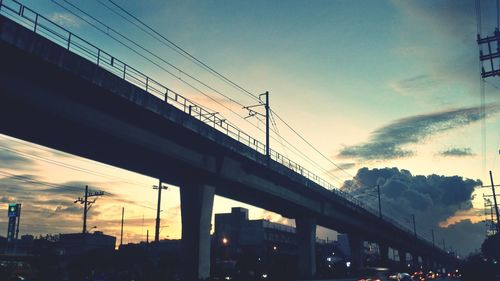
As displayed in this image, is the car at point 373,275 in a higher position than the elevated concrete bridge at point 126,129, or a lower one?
lower

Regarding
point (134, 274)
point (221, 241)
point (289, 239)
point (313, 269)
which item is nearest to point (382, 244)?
point (289, 239)

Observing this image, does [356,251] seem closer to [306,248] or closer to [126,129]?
[306,248]

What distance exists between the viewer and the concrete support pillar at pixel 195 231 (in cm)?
3312

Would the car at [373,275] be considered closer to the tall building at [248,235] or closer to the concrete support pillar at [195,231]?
the concrete support pillar at [195,231]

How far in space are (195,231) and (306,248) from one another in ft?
93.1

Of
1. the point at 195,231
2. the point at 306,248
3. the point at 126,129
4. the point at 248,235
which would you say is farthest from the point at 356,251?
the point at 126,129

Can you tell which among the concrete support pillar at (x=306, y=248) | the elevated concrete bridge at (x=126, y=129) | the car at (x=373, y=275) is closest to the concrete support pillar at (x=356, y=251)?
the concrete support pillar at (x=306, y=248)

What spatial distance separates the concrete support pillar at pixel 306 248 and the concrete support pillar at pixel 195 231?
2661cm

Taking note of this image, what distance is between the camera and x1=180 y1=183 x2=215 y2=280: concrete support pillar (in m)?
33.1

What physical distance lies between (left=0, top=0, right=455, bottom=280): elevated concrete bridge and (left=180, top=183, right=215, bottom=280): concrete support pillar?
0.08 meters

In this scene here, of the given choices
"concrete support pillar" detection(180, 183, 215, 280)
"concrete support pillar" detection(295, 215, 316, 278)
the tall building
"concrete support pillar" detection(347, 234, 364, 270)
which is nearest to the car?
"concrete support pillar" detection(180, 183, 215, 280)

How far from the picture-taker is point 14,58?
1991 cm

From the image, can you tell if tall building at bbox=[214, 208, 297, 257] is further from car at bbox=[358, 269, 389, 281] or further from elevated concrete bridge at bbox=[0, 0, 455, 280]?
car at bbox=[358, 269, 389, 281]

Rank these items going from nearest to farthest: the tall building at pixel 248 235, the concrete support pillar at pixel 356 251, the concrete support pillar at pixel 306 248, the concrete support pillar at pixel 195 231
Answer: the concrete support pillar at pixel 195 231 → the concrete support pillar at pixel 306 248 → the concrete support pillar at pixel 356 251 → the tall building at pixel 248 235
